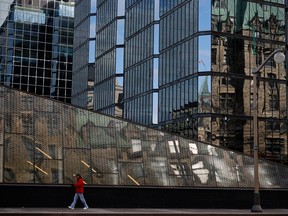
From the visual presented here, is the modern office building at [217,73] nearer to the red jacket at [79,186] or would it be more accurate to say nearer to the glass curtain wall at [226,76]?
the glass curtain wall at [226,76]

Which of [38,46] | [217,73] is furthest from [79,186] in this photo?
[38,46]

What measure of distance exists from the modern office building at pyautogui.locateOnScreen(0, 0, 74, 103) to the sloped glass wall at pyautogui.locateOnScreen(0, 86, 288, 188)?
75.3 meters

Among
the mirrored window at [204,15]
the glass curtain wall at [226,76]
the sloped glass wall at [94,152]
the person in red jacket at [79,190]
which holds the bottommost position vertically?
the person in red jacket at [79,190]

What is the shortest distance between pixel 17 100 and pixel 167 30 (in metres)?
44.8

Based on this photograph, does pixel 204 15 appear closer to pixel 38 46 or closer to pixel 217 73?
pixel 217 73

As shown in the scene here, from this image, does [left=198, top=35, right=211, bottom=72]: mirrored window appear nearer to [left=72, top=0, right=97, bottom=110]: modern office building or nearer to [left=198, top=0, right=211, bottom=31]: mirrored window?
[left=198, top=0, right=211, bottom=31]: mirrored window

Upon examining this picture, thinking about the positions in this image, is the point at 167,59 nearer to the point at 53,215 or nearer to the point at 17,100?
the point at 17,100

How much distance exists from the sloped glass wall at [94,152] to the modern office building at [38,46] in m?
75.3

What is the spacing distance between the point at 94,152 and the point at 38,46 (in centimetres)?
8041

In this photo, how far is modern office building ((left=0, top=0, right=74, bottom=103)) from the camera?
102 m

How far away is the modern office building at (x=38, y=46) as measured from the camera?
102m

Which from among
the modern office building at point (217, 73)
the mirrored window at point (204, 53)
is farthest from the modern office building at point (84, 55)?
the mirrored window at point (204, 53)

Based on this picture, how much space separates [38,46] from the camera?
105m

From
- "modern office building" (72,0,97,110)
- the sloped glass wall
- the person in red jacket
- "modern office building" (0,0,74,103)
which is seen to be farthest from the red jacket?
"modern office building" (0,0,74,103)
